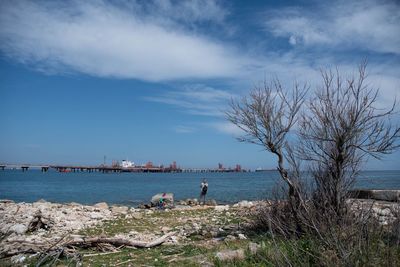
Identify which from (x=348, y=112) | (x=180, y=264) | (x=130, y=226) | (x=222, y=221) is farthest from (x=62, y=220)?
(x=348, y=112)

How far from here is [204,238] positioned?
35.4 ft

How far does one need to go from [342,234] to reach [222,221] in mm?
9357

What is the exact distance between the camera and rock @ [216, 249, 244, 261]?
23.9 ft

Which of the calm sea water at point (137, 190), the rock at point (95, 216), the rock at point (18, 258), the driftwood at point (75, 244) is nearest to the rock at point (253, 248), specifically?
the calm sea water at point (137, 190)

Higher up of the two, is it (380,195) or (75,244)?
(380,195)

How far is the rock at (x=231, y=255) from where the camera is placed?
287 inches

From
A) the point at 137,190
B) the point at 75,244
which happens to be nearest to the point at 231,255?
the point at 75,244

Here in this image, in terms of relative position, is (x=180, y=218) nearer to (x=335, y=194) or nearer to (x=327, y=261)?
(x=335, y=194)

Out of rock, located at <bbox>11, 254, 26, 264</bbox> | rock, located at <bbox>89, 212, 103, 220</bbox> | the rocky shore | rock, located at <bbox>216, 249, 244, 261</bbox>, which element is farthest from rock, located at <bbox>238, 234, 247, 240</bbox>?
rock, located at <bbox>89, 212, 103, 220</bbox>

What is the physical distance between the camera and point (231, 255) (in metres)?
7.38

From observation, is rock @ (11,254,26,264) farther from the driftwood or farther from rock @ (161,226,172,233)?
rock @ (161,226,172,233)

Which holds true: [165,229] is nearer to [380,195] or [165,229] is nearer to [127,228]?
[127,228]

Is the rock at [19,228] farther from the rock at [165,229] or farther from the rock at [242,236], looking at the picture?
the rock at [242,236]

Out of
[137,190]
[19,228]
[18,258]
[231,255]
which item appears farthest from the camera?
[137,190]
